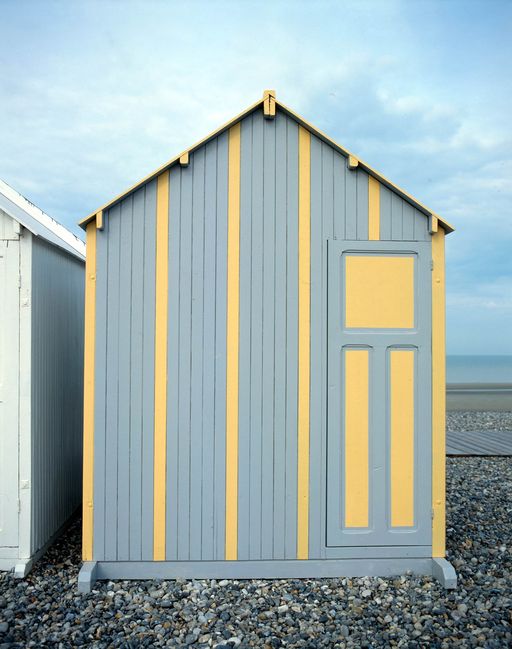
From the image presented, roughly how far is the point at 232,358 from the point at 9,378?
1.74 m

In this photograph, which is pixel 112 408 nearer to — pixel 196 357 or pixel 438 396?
pixel 196 357

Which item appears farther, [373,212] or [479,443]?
[479,443]

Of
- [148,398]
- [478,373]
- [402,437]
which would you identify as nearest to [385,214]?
[402,437]

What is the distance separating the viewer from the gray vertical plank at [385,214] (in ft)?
14.8

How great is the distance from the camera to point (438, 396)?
14.8 feet

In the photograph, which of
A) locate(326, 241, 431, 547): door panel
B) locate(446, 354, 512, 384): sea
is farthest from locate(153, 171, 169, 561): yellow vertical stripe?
locate(446, 354, 512, 384): sea

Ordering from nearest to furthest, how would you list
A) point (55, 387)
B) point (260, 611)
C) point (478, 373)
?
point (260, 611), point (55, 387), point (478, 373)

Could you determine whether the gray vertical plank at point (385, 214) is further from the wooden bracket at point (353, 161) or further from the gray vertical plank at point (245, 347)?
the gray vertical plank at point (245, 347)

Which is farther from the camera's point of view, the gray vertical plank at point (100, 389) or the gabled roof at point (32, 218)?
the gabled roof at point (32, 218)

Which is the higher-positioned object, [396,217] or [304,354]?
[396,217]

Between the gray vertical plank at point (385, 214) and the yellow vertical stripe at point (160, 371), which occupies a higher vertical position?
the gray vertical plank at point (385, 214)

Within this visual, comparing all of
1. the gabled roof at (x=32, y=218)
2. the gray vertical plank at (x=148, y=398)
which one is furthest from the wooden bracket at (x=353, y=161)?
the gabled roof at (x=32, y=218)

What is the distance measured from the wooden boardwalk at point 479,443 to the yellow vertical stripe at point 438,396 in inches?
185

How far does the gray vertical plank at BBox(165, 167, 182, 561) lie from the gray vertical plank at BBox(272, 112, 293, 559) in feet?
2.39
